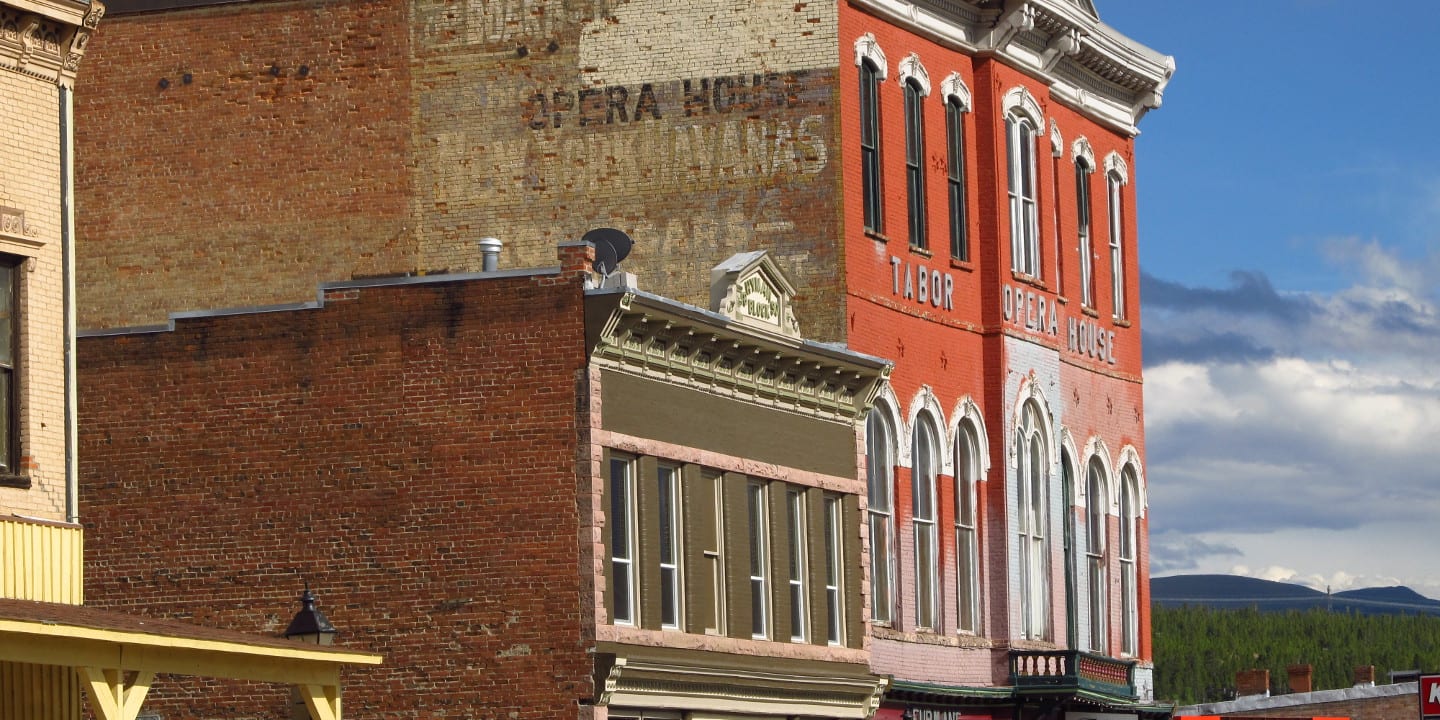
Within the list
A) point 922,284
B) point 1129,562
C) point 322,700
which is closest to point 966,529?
point 922,284

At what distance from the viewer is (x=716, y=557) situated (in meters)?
35.0

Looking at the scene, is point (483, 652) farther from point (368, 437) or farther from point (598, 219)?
point (598, 219)

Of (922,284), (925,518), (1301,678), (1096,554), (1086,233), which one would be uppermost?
(1086,233)

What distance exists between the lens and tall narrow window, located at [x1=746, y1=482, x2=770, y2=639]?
3591cm

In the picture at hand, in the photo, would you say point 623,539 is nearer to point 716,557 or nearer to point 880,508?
point 716,557

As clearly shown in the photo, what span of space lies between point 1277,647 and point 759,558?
11005 centimetres

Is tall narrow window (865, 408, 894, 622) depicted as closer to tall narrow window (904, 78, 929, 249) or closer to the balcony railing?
tall narrow window (904, 78, 929, 249)

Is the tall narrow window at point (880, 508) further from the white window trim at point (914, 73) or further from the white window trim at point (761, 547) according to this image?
the white window trim at point (914, 73)

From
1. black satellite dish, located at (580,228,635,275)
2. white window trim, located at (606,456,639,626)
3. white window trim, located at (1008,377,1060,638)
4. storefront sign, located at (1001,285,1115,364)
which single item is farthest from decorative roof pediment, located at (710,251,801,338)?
white window trim, located at (1008,377,1060,638)

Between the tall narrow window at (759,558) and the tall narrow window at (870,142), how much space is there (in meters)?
6.50

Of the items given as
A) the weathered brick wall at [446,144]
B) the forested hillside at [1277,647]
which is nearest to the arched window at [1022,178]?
the weathered brick wall at [446,144]

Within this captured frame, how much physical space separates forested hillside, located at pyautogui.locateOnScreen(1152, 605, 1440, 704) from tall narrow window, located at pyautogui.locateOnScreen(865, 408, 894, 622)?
88492mm

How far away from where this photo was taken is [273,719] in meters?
32.4

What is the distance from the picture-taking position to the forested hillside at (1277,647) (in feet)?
452
